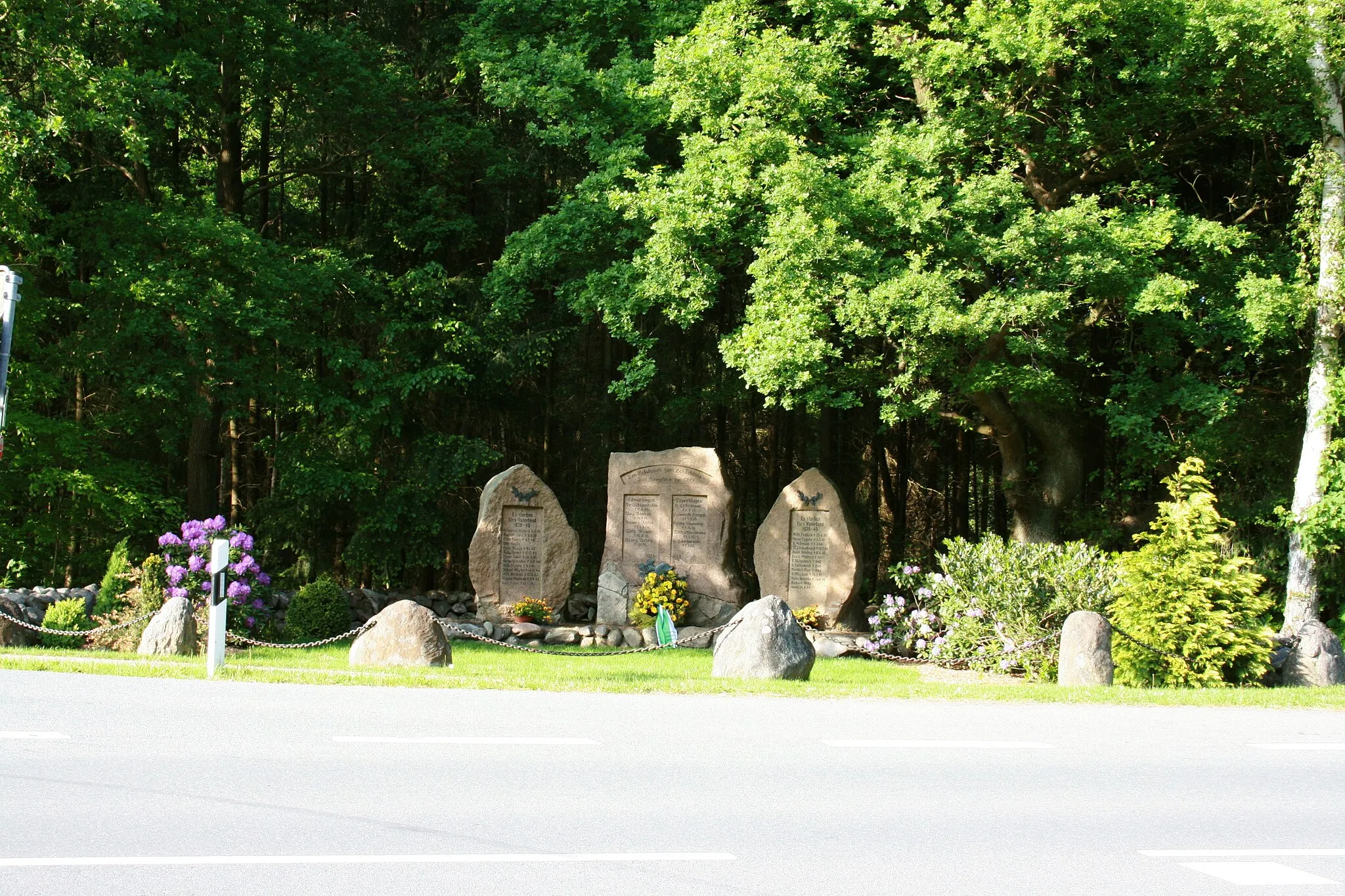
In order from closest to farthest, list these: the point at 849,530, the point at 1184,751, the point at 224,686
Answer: the point at 1184,751
the point at 224,686
the point at 849,530

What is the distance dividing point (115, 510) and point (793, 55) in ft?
43.2

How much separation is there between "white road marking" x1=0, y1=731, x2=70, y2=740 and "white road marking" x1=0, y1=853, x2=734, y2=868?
3116mm

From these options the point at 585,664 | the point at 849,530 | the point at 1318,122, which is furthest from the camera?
the point at 849,530

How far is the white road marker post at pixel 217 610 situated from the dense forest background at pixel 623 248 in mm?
8403

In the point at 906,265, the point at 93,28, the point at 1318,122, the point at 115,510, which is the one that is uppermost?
the point at 93,28

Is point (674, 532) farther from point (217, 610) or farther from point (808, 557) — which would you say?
point (217, 610)

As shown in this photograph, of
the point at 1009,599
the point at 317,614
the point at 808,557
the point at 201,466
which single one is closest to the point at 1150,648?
the point at 1009,599

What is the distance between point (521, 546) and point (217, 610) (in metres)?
9.44

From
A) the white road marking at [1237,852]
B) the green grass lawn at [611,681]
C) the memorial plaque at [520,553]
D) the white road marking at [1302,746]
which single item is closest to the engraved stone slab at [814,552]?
the memorial plaque at [520,553]

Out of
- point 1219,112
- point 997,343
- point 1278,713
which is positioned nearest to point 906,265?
point 997,343

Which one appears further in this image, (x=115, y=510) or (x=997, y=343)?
(x=115, y=510)

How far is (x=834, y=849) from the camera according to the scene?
5746 millimetres

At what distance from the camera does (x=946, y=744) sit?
29.5 feet

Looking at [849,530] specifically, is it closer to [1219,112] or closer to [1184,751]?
[1219,112]
